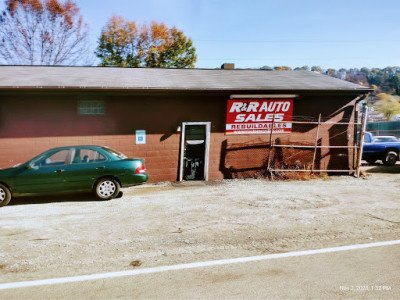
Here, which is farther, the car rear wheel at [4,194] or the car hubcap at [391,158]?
the car hubcap at [391,158]

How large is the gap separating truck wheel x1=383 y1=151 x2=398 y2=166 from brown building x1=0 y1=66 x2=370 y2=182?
3652 millimetres

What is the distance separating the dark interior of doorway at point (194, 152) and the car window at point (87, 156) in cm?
377

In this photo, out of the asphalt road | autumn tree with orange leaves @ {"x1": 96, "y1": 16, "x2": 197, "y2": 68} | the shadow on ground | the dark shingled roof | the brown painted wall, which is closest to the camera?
the asphalt road

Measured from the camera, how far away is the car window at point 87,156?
26.9ft

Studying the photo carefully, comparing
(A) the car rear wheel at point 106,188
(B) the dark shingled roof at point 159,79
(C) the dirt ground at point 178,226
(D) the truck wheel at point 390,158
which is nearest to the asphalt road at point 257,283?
(C) the dirt ground at point 178,226

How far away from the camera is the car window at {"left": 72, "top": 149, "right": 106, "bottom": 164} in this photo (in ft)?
26.9

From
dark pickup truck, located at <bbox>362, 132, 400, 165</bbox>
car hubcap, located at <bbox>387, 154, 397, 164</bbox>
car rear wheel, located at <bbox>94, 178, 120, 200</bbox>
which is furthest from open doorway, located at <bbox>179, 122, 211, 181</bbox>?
Answer: car hubcap, located at <bbox>387, 154, 397, 164</bbox>

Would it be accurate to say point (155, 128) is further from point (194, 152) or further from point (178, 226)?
point (178, 226)

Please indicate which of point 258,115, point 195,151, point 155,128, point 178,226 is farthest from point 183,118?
point 178,226

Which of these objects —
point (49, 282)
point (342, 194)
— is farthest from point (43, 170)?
point (342, 194)

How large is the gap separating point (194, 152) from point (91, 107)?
4.01 meters

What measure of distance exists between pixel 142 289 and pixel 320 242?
2.99m

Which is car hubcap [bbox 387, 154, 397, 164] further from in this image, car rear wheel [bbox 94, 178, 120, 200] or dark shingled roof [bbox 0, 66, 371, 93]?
car rear wheel [bbox 94, 178, 120, 200]
